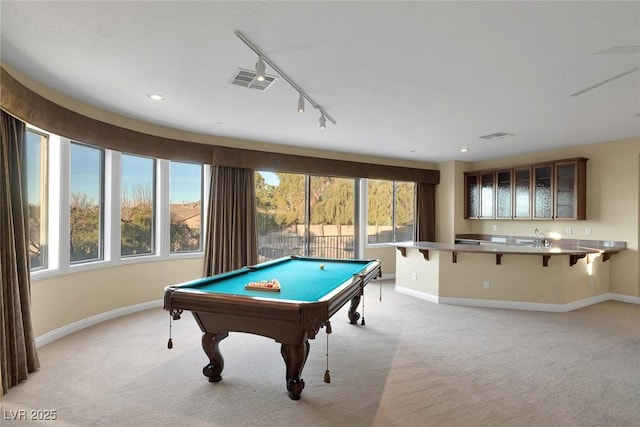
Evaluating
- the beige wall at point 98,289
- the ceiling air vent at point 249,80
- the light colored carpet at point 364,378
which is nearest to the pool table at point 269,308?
the light colored carpet at point 364,378

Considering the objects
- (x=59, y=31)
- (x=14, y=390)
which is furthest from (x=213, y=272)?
(x=59, y=31)

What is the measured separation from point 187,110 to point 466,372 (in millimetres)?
3922

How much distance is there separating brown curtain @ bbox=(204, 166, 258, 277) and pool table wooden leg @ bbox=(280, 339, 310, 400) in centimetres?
288

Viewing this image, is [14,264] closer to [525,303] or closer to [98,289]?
[98,289]

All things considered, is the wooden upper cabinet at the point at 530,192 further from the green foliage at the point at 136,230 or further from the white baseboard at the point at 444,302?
the green foliage at the point at 136,230

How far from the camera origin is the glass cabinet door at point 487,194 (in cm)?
688

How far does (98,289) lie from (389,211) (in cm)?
541

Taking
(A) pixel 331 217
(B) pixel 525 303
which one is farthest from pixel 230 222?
(B) pixel 525 303

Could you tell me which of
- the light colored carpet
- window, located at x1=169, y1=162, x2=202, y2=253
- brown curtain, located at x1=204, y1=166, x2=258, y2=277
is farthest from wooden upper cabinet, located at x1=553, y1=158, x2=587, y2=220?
window, located at x1=169, y1=162, x2=202, y2=253

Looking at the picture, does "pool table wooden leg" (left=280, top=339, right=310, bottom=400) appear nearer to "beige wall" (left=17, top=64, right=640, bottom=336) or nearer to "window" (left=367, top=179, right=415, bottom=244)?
"beige wall" (left=17, top=64, right=640, bottom=336)

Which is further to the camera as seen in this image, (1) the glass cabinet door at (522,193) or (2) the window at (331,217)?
(2) the window at (331,217)

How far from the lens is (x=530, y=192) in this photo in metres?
6.21

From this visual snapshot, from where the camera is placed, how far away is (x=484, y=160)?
7.21 meters

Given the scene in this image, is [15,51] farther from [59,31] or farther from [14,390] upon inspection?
[14,390]
